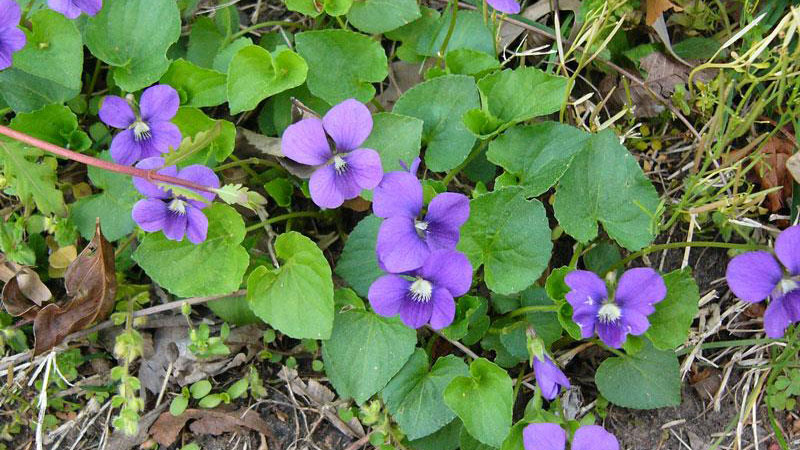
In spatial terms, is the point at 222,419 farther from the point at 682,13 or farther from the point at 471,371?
the point at 682,13

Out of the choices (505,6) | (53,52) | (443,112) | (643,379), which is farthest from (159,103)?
(643,379)

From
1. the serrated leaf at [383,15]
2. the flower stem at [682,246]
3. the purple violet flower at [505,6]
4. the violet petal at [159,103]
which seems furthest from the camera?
the serrated leaf at [383,15]

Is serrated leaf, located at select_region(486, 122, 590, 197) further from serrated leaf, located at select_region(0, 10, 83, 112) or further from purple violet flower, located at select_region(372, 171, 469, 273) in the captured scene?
serrated leaf, located at select_region(0, 10, 83, 112)

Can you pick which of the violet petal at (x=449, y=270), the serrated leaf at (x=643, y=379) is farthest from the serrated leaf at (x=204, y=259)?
the serrated leaf at (x=643, y=379)

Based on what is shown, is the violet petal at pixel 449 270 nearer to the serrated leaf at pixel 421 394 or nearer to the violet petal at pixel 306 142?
the serrated leaf at pixel 421 394

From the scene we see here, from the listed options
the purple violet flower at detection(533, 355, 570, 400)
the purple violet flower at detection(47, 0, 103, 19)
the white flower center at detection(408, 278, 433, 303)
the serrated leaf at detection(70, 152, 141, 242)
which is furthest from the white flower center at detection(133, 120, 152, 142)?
the purple violet flower at detection(533, 355, 570, 400)

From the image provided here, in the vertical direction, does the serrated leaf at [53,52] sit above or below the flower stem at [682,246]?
above
